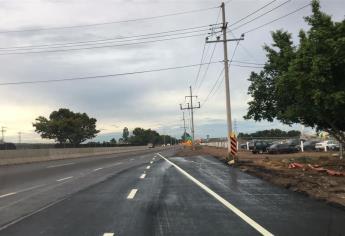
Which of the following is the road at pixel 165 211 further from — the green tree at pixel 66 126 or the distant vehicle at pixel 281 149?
the green tree at pixel 66 126

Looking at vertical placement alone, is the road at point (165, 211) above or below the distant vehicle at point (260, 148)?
below

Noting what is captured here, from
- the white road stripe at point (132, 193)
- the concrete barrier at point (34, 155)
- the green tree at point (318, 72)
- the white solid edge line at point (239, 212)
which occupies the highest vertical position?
the green tree at point (318, 72)

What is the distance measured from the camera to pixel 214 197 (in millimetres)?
14594

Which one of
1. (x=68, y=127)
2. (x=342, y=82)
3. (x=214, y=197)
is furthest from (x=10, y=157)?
(x=68, y=127)

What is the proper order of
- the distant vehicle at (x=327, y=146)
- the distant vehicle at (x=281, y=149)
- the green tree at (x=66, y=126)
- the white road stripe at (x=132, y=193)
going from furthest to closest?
the green tree at (x=66, y=126) < the distant vehicle at (x=327, y=146) < the distant vehicle at (x=281, y=149) < the white road stripe at (x=132, y=193)

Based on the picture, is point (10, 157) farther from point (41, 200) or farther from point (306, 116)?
point (41, 200)

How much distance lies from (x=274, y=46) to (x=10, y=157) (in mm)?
21787

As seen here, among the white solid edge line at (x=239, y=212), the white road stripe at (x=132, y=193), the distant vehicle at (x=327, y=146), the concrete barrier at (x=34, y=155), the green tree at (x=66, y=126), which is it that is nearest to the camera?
the white solid edge line at (x=239, y=212)

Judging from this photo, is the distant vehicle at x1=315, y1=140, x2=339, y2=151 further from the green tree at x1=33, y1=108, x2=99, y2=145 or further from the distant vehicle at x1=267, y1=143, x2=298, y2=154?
the green tree at x1=33, y1=108, x2=99, y2=145

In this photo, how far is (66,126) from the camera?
386ft

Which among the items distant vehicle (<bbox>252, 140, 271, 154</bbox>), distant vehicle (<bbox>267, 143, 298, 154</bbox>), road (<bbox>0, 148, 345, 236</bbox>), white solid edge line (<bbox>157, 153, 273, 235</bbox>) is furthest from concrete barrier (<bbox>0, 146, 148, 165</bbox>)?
white solid edge line (<bbox>157, 153, 273, 235</bbox>)

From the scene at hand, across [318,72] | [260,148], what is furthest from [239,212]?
[260,148]

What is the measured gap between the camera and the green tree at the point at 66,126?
380 ft

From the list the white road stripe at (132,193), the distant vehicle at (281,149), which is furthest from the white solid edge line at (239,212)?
the distant vehicle at (281,149)
